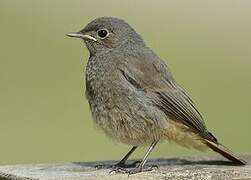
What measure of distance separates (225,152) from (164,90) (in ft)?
2.45

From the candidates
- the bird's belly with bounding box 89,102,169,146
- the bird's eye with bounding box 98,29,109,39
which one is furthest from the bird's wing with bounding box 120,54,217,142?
the bird's eye with bounding box 98,29,109,39

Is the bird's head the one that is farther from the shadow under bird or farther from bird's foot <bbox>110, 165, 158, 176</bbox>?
bird's foot <bbox>110, 165, 158, 176</bbox>

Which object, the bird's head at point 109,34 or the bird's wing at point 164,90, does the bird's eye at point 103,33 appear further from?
the bird's wing at point 164,90

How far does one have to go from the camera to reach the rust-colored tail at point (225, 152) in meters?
8.89

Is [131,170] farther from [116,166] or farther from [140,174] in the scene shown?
[140,174]

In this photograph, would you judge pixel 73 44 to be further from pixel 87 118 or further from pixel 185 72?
pixel 87 118

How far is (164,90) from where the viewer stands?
9.03 metres

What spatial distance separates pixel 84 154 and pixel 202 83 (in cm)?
404

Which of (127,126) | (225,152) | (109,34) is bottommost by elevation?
(225,152)

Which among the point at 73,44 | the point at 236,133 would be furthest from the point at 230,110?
the point at 73,44

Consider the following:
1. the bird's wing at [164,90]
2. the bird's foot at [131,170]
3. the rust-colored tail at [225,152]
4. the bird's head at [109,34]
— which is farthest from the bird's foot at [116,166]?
the bird's head at [109,34]

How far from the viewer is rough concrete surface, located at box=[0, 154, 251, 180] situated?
797cm

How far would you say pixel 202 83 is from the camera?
55.6ft

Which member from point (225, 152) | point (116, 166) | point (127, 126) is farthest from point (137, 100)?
point (225, 152)
